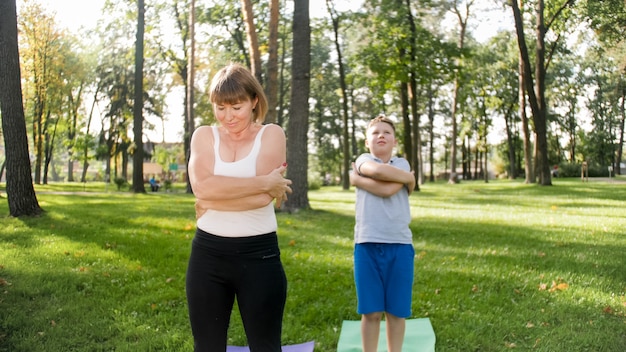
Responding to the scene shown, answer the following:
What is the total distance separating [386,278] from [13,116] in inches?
371

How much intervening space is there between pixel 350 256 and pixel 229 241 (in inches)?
222

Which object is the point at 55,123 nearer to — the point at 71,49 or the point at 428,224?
the point at 71,49

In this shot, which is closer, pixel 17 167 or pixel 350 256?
pixel 350 256

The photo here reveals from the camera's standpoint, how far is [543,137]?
23.8 metres

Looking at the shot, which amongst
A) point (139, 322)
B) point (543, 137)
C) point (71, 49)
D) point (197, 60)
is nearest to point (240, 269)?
point (139, 322)

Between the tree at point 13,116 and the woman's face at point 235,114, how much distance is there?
A: 30.7 ft

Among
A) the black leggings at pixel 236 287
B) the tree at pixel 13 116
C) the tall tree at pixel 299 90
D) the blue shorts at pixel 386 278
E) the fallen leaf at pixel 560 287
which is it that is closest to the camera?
the black leggings at pixel 236 287

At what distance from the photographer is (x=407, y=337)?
15.9ft

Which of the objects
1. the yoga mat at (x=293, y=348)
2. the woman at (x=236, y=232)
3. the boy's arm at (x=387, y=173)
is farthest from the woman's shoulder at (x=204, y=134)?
the yoga mat at (x=293, y=348)

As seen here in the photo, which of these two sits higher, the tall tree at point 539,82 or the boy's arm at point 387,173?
the tall tree at point 539,82

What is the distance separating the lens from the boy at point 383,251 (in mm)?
3752

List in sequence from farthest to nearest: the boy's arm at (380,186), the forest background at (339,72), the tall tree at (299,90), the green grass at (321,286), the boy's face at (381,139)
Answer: the forest background at (339,72), the tall tree at (299,90), the green grass at (321,286), the boy's face at (381,139), the boy's arm at (380,186)

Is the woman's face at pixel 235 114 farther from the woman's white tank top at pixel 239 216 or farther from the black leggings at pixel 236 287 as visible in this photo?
the black leggings at pixel 236 287

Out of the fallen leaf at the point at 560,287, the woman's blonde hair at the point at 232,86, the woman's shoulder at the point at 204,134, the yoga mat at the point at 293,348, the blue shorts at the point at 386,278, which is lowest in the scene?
the yoga mat at the point at 293,348
